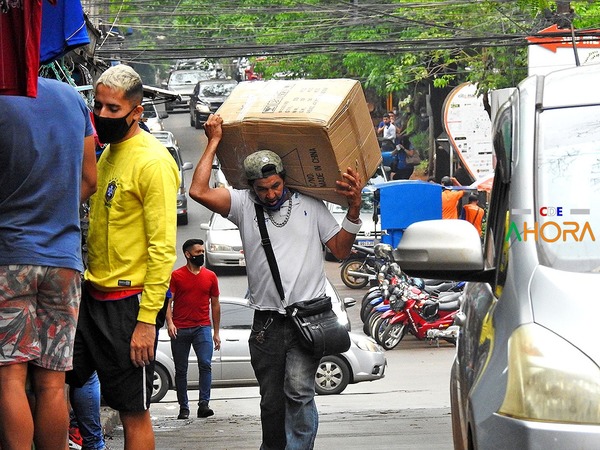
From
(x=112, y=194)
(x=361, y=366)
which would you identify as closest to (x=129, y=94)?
(x=112, y=194)

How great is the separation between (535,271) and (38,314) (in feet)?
6.53

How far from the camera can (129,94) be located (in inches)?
195

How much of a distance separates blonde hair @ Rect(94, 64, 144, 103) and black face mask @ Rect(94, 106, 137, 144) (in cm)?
9

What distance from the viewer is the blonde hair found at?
4922 millimetres

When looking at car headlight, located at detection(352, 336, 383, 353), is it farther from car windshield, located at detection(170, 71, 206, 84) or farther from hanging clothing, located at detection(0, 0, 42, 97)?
car windshield, located at detection(170, 71, 206, 84)

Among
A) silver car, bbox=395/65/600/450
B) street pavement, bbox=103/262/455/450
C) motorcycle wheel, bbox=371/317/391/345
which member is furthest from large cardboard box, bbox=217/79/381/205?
motorcycle wheel, bbox=371/317/391/345

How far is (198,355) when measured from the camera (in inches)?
512

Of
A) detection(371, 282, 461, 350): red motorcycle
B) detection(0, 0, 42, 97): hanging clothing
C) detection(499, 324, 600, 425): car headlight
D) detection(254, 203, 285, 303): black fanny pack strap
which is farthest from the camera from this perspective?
detection(371, 282, 461, 350): red motorcycle

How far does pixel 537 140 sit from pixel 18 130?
194 cm

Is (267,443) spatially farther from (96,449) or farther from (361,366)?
(361,366)

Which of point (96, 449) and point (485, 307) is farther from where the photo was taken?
point (96, 449)

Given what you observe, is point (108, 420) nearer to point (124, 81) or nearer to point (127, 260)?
point (127, 260)

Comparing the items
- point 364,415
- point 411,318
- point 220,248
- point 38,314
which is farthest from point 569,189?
point 220,248

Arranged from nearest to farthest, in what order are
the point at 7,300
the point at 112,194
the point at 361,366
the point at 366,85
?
1. the point at 7,300
2. the point at 112,194
3. the point at 361,366
4. the point at 366,85
